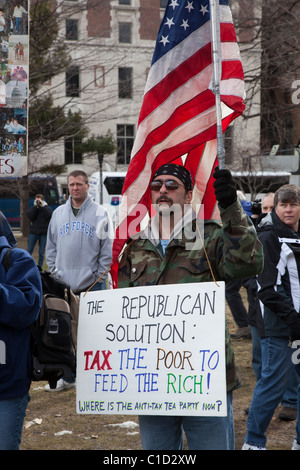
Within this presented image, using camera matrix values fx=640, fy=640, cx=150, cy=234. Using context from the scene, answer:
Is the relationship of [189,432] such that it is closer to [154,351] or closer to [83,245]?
[154,351]

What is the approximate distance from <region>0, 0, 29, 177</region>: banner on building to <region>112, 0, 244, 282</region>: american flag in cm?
78

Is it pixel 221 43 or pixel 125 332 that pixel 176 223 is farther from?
pixel 221 43

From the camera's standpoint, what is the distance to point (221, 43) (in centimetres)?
415

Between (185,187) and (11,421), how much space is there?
4.91 feet

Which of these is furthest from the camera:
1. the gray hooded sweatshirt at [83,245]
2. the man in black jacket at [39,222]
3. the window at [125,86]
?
the man in black jacket at [39,222]

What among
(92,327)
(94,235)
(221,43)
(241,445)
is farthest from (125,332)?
(94,235)

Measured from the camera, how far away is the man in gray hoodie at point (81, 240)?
659 cm

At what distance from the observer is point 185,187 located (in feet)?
11.1

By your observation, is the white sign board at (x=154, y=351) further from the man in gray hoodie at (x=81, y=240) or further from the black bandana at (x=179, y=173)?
the man in gray hoodie at (x=81, y=240)

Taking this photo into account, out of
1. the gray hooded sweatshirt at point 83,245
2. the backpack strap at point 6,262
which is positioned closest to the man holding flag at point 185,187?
the backpack strap at point 6,262

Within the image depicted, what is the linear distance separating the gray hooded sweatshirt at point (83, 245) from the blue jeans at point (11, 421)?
10.7 feet

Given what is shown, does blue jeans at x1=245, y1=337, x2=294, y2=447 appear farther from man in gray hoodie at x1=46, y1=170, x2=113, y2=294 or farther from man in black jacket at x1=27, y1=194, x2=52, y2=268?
man in black jacket at x1=27, y1=194, x2=52, y2=268

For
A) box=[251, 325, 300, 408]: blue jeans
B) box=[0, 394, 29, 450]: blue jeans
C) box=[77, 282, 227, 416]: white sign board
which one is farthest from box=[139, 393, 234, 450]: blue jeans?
box=[251, 325, 300, 408]: blue jeans

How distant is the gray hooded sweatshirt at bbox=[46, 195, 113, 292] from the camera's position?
21.6 ft
